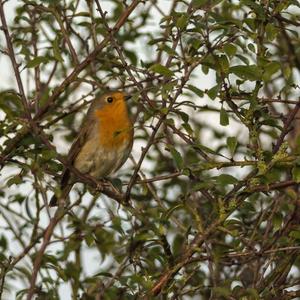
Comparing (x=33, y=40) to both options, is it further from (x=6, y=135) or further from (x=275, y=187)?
(x=275, y=187)

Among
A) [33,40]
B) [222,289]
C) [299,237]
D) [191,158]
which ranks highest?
[33,40]

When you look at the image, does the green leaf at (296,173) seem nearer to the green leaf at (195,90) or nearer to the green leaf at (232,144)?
the green leaf at (232,144)

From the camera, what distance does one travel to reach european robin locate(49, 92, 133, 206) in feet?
20.6

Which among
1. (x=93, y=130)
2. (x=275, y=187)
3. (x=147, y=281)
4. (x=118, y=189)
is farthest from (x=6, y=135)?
(x=93, y=130)

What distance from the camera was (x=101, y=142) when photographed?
6.41m

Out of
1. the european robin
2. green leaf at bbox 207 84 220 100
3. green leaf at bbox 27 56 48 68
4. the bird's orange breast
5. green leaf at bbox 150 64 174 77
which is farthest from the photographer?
the bird's orange breast

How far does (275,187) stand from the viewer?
140 inches

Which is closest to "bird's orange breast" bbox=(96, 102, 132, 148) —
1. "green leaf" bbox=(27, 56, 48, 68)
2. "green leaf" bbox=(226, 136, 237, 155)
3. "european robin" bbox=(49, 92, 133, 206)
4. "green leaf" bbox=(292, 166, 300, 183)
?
"european robin" bbox=(49, 92, 133, 206)

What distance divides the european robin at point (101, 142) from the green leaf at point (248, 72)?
2.51 m

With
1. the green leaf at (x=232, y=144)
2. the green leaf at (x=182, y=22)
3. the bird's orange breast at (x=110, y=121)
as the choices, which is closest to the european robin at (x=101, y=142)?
the bird's orange breast at (x=110, y=121)

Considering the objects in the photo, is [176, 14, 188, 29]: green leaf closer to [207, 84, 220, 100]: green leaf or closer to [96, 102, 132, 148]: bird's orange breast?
[207, 84, 220, 100]: green leaf

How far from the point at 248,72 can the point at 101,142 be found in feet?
9.28

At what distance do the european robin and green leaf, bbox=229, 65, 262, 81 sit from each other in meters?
2.51

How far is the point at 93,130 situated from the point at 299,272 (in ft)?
6.28
